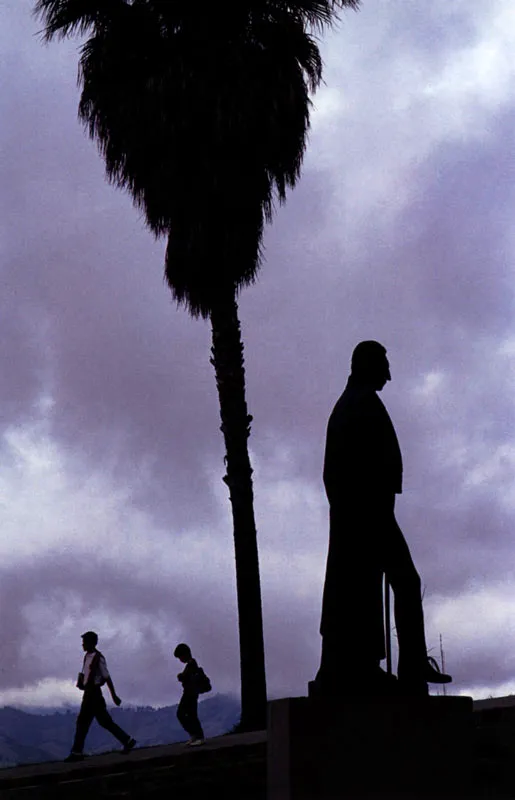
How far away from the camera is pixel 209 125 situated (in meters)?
15.7

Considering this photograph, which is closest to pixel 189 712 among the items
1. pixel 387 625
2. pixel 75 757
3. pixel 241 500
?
pixel 75 757

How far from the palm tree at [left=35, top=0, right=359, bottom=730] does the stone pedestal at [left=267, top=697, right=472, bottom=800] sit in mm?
9196

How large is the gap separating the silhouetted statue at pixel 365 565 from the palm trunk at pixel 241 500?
803 cm

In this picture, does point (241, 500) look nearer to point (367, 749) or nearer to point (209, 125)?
point (209, 125)

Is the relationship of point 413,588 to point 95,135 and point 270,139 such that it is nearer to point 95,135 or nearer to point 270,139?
point 270,139

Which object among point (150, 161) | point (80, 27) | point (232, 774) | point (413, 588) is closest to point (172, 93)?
point (150, 161)

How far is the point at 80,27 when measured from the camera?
16594mm

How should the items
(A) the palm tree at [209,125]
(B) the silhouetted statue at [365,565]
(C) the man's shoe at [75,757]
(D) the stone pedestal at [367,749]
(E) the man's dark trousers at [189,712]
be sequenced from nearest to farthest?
(D) the stone pedestal at [367,749] < (B) the silhouetted statue at [365,565] < (E) the man's dark trousers at [189,712] < (C) the man's shoe at [75,757] < (A) the palm tree at [209,125]

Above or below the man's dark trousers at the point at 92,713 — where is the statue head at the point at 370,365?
above

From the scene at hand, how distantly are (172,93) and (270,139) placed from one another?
1.50 m

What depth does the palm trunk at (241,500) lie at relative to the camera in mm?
14281

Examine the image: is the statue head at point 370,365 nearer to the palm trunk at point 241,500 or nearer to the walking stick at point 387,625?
the walking stick at point 387,625

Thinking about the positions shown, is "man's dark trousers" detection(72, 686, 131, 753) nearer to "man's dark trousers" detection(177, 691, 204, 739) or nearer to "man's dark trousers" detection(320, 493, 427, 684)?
"man's dark trousers" detection(177, 691, 204, 739)

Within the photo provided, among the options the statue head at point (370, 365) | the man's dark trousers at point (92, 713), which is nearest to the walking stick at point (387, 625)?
the statue head at point (370, 365)
